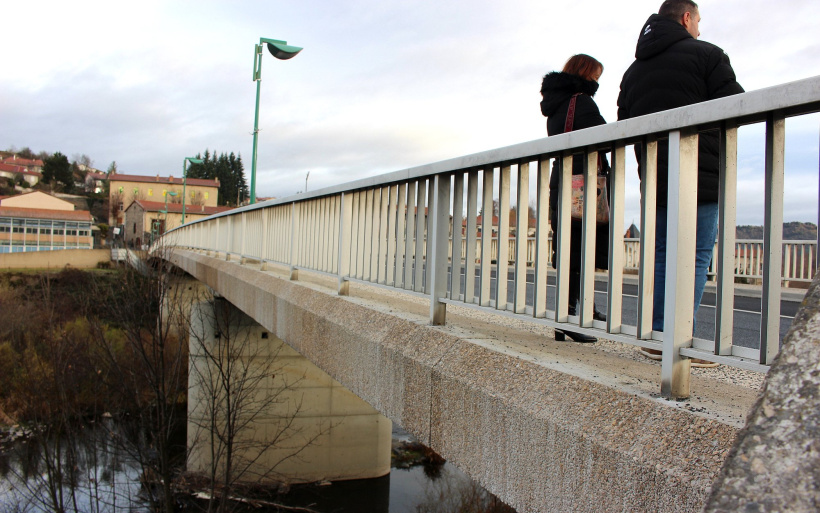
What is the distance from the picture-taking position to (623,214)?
2281 millimetres

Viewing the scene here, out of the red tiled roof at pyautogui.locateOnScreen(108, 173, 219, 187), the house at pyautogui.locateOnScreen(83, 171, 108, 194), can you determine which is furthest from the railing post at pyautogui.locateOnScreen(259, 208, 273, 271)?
the house at pyautogui.locateOnScreen(83, 171, 108, 194)

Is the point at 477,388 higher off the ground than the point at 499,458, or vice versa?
the point at 477,388

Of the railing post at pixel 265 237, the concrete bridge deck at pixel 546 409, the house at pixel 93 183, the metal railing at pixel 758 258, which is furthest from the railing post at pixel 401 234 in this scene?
the house at pixel 93 183

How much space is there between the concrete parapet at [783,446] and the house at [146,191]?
98.9 meters

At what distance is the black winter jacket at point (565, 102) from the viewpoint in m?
3.97

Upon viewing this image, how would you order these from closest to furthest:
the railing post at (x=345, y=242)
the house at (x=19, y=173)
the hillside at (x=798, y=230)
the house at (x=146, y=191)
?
the hillside at (x=798, y=230), the railing post at (x=345, y=242), the house at (x=146, y=191), the house at (x=19, y=173)

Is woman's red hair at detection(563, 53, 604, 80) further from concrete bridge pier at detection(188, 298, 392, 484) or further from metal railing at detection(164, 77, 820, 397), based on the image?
concrete bridge pier at detection(188, 298, 392, 484)

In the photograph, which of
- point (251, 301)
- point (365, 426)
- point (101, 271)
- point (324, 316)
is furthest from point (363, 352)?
point (101, 271)

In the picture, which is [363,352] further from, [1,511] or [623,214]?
[1,511]

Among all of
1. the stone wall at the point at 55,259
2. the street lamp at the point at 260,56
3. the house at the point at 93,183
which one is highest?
the house at the point at 93,183

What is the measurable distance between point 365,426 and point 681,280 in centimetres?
1621

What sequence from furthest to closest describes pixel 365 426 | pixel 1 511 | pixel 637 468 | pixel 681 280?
pixel 365 426
pixel 1 511
pixel 681 280
pixel 637 468

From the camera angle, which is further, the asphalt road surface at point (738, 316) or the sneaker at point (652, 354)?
the asphalt road surface at point (738, 316)

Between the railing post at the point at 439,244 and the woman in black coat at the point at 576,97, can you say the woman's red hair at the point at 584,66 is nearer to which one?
the woman in black coat at the point at 576,97
